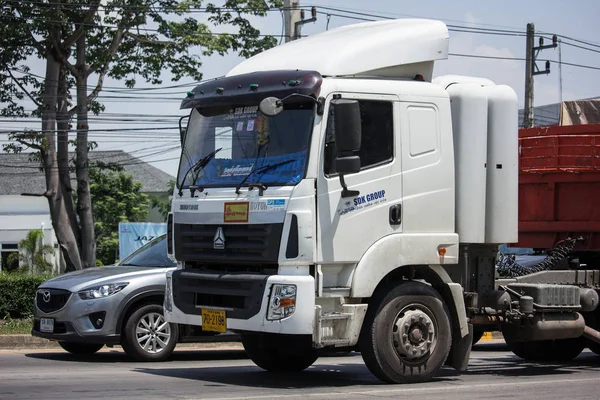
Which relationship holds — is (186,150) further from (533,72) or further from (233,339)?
(533,72)

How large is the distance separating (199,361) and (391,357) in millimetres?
4441

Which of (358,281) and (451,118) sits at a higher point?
(451,118)

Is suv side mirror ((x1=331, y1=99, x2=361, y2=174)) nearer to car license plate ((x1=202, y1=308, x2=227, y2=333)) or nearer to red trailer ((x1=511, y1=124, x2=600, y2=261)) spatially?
car license plate ((x1=202, y1=308, x2=227, y2=333))

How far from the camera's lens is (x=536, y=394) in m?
9.45

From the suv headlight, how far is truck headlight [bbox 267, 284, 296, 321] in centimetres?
406

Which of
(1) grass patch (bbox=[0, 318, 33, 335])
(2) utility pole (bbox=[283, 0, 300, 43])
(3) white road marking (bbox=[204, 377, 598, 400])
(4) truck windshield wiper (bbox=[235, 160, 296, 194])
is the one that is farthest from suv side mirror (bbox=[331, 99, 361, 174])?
(2) utility pole (bbox=[283, 0, 300, 43])

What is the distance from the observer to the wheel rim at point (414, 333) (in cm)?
968

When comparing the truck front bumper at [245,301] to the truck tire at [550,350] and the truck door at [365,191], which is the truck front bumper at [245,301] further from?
the truck tire at [550,350]

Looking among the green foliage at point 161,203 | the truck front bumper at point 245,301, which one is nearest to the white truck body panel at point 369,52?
the truck front bumper at point 245,301

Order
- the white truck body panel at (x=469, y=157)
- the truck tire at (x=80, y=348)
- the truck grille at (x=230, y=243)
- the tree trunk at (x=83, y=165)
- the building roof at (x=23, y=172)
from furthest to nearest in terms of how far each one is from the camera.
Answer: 1. the building roof at (x=23, y=172)
2. the tree trunk at (x=83, y=165)
3. the truck tire at (x=80, y=348)
4. the white truck body panel at (x=469, y=157)
5. the truck grille at (x=230, y=243)

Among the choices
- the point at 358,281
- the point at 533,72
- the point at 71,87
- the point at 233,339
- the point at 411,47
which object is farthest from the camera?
the point at 533,72

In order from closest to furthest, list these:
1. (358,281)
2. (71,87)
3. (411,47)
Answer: (358,281), (411,47), (71,87)

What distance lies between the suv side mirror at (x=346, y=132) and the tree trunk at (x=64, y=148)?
19.1 meters

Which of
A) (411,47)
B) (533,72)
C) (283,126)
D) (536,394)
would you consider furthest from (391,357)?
(533,72)
